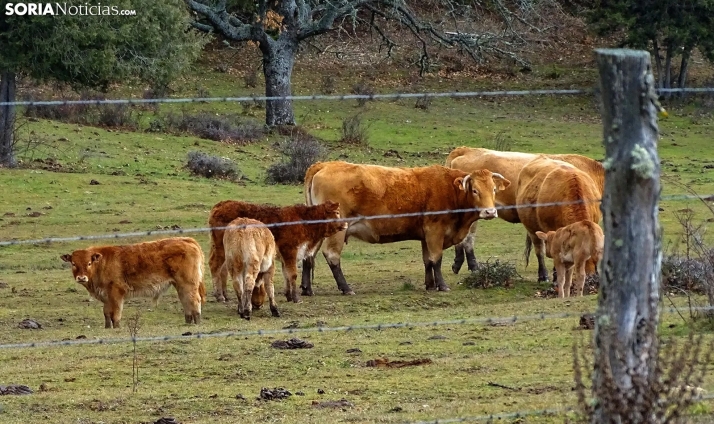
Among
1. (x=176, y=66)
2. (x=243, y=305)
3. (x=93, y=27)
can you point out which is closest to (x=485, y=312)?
(x=243, y=305)

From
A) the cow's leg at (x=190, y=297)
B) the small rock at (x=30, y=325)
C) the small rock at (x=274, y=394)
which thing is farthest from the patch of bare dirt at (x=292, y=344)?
the small rock at (x=30, y=325)

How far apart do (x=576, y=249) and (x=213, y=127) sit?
19.0 metres

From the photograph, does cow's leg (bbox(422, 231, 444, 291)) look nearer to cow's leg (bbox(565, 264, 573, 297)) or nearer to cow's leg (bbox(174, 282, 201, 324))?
cow's leg (bbox(565, 264, 573, 297))

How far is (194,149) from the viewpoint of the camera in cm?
2931

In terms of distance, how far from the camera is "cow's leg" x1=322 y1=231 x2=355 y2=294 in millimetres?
16094

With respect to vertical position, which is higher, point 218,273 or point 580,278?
point 580,278

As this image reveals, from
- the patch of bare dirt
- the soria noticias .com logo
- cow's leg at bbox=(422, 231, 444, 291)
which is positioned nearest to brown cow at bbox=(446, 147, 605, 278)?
cow's leg at bbox=(422, 231, 444, 291)

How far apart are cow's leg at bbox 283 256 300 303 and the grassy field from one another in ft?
0.75

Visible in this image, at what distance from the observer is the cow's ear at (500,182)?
17.3 metres

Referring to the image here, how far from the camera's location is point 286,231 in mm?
15031

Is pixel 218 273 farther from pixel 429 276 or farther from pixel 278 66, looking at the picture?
pixel 278 66

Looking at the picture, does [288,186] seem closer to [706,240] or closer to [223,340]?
[706,240]

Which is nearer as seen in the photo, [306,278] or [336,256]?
[306,278]

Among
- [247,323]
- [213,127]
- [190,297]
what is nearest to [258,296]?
[190,297]
